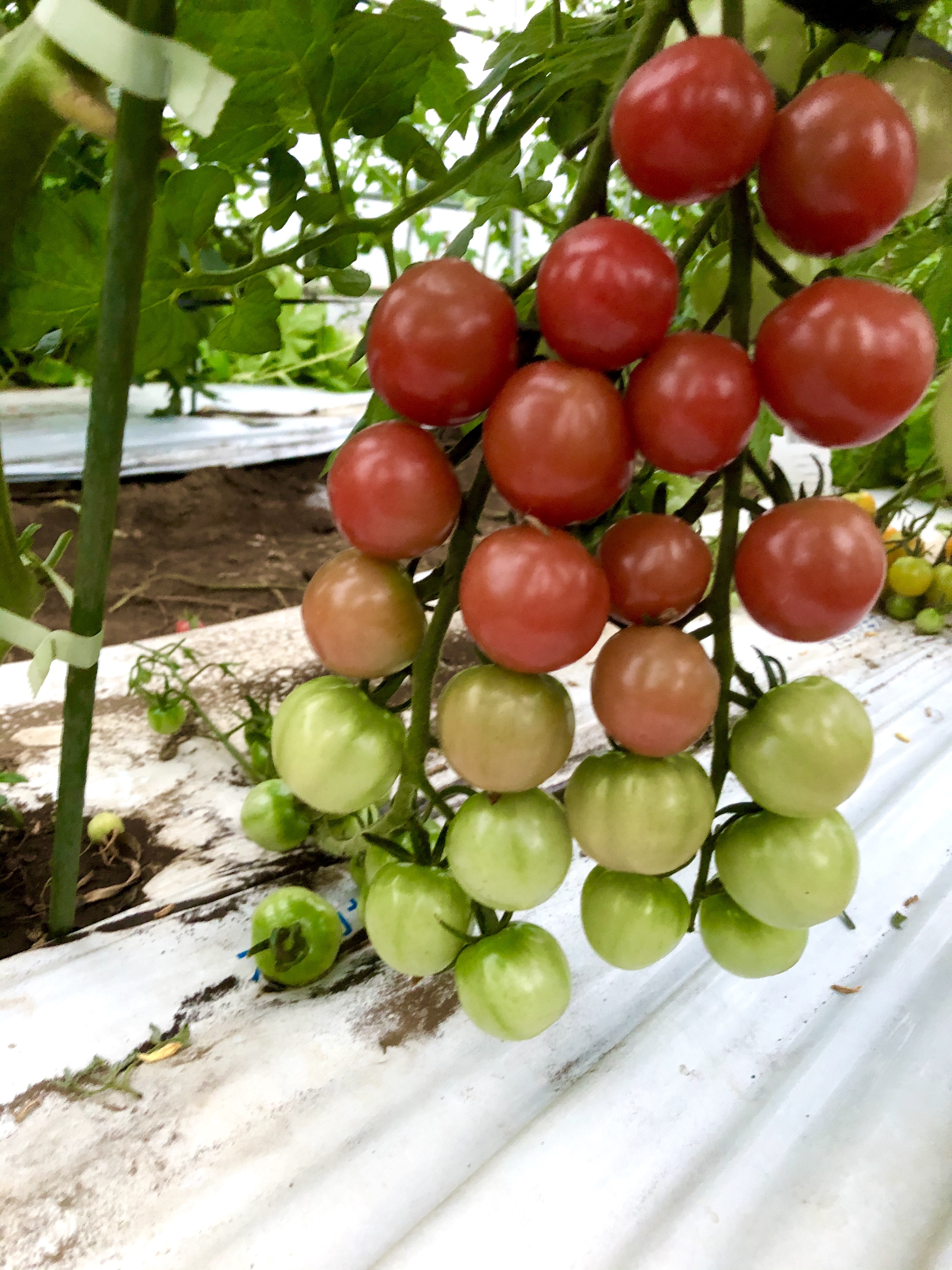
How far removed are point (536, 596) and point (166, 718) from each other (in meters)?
0.50

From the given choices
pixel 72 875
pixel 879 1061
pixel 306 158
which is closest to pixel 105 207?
pixel 72 875

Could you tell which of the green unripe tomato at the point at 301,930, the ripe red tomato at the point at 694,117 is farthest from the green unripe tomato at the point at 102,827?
the ripe red tomato at the point at 694,117

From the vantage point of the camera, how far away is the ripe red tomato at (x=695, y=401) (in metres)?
0.20

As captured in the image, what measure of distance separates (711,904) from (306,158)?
129 cm

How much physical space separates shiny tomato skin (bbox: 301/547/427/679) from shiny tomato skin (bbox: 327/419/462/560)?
0.01m

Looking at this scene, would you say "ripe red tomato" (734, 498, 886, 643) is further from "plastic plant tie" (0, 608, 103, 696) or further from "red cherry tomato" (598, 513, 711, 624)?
"plastic plant tie" (0, 608, 103, 696)

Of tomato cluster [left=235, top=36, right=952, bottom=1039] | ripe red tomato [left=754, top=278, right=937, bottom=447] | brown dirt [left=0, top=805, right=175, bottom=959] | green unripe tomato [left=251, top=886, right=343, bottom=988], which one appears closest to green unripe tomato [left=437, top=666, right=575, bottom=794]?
tomato cluster [left=235, top=36, right=952, bottom=1039]

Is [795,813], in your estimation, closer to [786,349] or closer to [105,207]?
[786,349]

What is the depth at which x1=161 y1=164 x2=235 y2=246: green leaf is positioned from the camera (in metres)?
0.31

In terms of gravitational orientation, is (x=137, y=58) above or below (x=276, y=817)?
above

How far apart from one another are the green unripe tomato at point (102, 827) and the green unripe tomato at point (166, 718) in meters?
0.10

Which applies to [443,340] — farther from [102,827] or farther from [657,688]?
[102,827]

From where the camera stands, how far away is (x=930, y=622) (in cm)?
93

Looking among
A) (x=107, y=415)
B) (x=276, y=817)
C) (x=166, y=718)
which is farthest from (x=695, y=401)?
(x=166, y=718)
